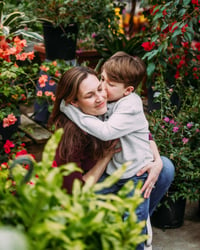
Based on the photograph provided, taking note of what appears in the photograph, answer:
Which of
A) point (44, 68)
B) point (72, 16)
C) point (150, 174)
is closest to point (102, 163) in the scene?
point (150, 174)

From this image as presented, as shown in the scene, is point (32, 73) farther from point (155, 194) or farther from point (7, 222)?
point (7, 222)

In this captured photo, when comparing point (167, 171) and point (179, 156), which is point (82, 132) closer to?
point (167, 171)

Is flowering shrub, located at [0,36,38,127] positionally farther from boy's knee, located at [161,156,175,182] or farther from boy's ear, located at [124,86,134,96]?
boy's knee, located at [161,156,175,182]

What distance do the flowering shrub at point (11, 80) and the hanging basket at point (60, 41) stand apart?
0.84m

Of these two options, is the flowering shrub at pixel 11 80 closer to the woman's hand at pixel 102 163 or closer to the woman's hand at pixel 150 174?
the woman's hand at pixel 102 163

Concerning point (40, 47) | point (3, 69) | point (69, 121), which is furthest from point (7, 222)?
point (40, 47)

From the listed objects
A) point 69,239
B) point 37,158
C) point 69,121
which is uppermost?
point 69,239

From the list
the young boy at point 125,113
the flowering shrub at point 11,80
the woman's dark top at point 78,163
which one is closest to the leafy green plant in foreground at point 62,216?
the woman's dark top at point 78,163

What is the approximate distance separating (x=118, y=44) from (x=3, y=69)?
6.08 feet

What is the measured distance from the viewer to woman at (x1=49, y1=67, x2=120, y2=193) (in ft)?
7.16

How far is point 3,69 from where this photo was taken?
2936mm

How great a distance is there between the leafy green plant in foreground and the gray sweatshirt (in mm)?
919

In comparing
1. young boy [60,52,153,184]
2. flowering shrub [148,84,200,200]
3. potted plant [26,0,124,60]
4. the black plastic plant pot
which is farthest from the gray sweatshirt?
potted plant [26,0,124,60]

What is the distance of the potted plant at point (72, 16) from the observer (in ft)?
13.1
